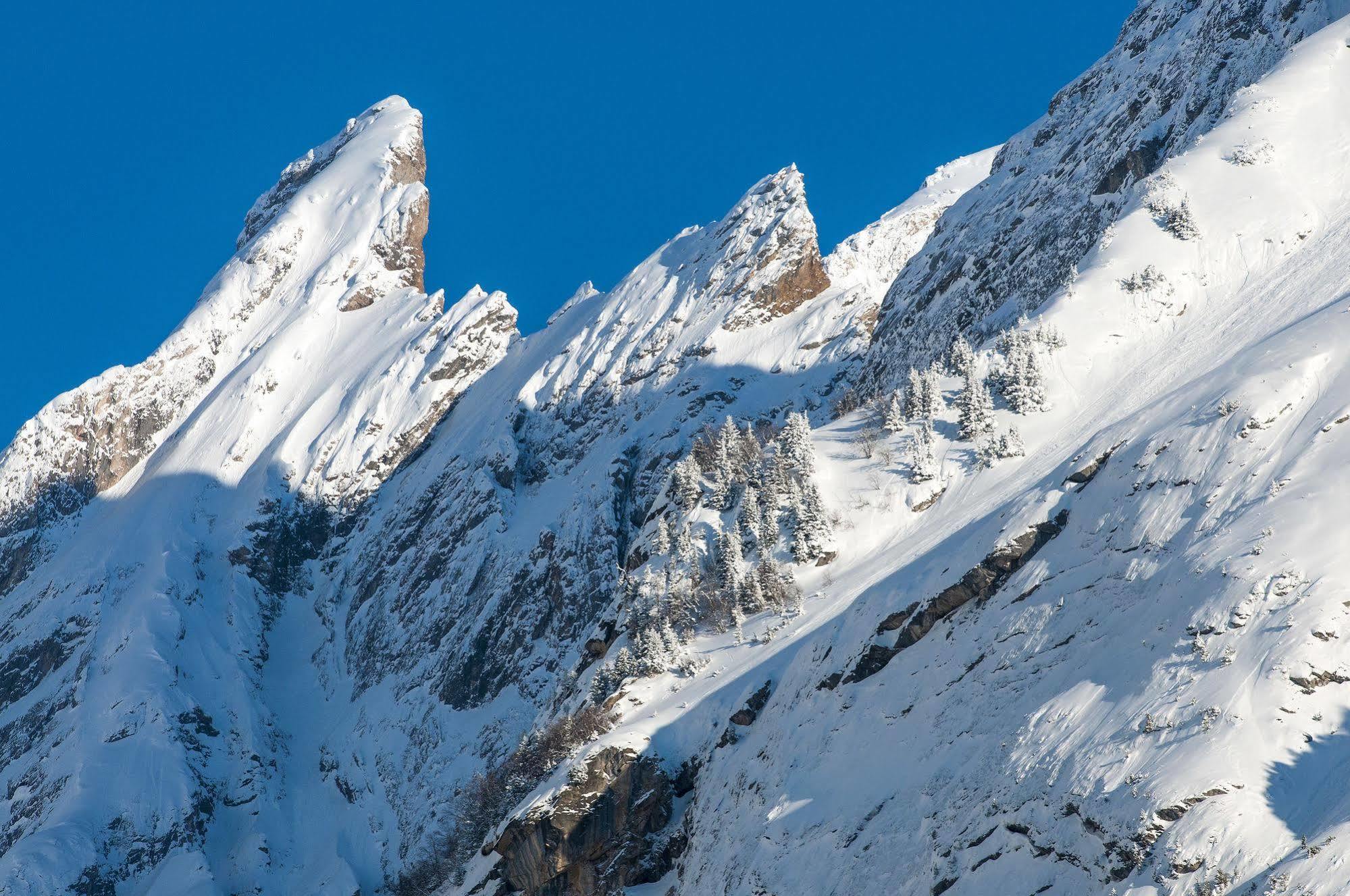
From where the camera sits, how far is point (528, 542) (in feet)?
411

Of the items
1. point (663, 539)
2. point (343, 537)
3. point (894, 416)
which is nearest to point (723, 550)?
point (663, 539)

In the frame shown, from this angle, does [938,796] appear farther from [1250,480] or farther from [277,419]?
[277,419]

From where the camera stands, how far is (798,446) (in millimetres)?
86938

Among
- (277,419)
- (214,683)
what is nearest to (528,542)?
(214,683)

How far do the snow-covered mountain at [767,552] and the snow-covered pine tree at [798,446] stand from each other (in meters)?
0.46

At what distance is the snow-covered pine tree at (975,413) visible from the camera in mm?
80875

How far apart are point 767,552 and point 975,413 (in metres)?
14.5

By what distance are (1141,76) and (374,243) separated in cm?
11687

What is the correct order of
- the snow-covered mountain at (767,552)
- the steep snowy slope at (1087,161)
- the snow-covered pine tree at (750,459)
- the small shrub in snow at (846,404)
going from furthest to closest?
the small shrub in snow at (846,404), the steep snowy slope at (1087,161), the snow-covered pine tree at (750,459), the snow-covered mountain at (767,552)

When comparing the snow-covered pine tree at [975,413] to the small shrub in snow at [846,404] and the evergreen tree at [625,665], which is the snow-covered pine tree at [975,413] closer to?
the small shrub in snow at [846,404]

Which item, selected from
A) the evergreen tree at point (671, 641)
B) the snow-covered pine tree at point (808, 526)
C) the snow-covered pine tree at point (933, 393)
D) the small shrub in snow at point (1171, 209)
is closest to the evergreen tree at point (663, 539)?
the snow-covered pine tree at point (808, 526)

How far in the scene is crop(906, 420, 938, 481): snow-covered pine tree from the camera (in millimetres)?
80250

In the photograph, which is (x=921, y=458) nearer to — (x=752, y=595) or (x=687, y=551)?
(x=752, y=595)

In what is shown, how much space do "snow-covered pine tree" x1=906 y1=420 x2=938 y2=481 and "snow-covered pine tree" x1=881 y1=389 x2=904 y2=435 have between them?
378cm
